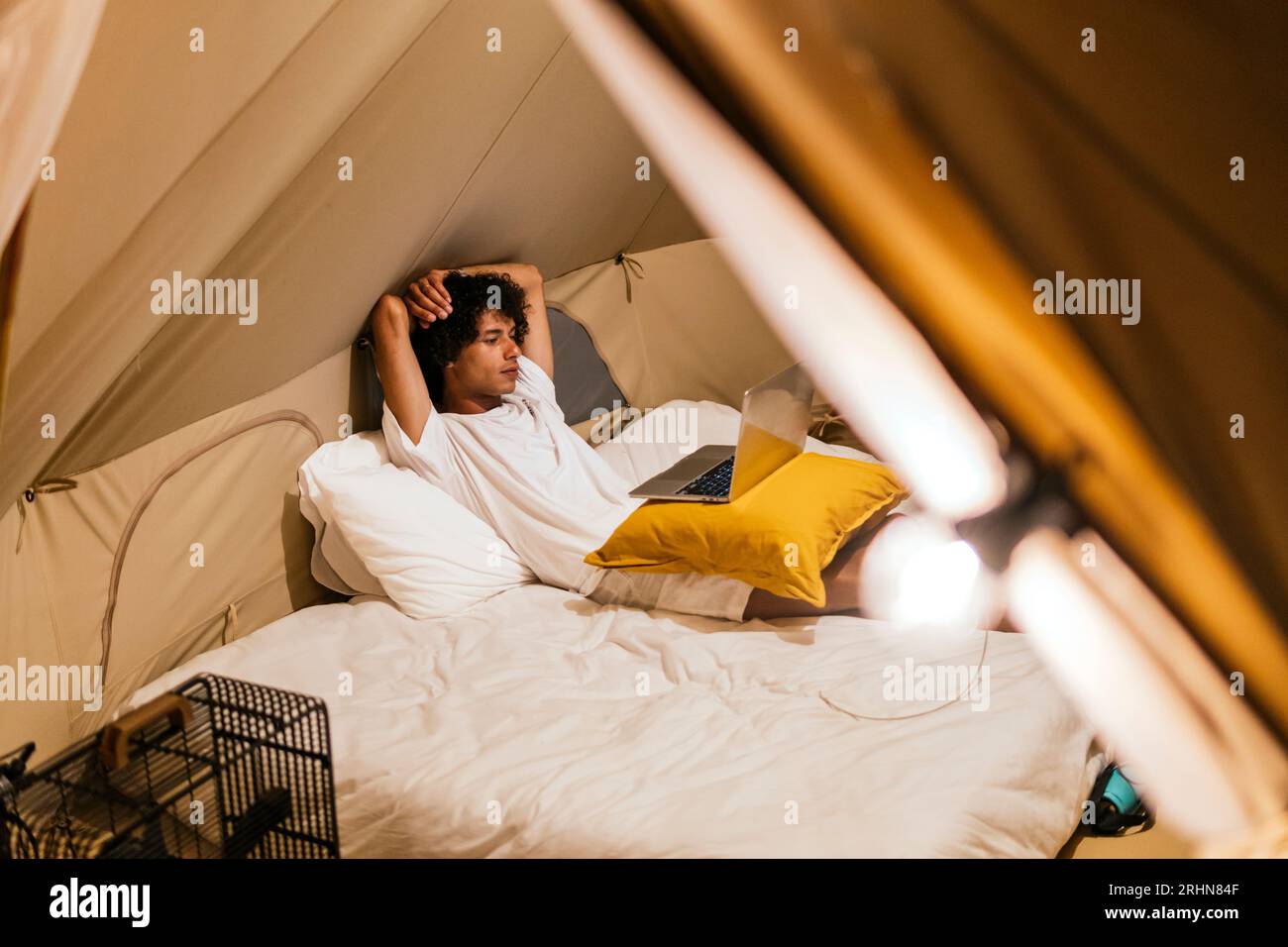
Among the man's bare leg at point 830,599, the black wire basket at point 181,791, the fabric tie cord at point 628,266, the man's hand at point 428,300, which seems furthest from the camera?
the fabric tie cord at point 628,266

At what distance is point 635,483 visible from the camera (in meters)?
2.49

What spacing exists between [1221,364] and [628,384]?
6.88 feet

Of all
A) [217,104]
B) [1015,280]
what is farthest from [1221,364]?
[217,104]

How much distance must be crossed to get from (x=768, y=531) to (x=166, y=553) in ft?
3.46

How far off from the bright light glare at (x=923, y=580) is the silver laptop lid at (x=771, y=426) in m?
0.25

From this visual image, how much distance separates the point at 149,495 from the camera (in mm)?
1847

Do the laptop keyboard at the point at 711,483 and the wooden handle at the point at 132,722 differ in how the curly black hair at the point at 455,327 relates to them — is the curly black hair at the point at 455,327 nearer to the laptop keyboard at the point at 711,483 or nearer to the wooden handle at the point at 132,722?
the laptop keyboard at the point at 711,483

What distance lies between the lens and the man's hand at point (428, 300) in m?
2.23

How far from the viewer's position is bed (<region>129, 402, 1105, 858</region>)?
4.42 ft

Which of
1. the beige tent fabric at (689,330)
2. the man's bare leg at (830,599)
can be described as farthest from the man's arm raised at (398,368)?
the beige tent fabric at (689,330)

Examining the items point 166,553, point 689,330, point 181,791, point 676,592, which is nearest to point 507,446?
point 676,592

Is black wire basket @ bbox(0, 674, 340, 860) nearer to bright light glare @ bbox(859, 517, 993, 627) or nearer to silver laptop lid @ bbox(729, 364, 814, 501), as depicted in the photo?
silver laptop lid @ bbox(729, 364, 814, 501)

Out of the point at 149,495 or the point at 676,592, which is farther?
the point at 676,592

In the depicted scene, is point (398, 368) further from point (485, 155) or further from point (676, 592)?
Answer: point (676, 592)
